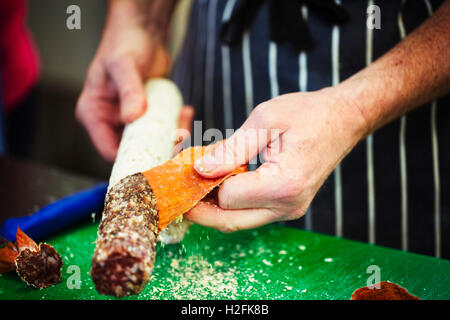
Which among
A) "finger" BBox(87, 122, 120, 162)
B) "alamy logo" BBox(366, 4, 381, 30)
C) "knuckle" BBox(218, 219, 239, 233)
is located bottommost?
"knuckle" BBox(218, 219, 239, 233)

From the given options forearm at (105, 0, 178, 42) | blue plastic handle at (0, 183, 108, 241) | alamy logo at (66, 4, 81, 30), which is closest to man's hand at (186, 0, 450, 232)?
blue plastic handle at (0, 183, 108, 241)

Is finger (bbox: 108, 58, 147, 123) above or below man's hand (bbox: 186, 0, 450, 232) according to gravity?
above

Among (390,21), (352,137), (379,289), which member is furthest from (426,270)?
(390,21)

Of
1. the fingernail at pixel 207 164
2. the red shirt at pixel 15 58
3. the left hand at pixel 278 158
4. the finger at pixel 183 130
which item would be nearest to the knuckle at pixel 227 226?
the left hand at pixel 278 158

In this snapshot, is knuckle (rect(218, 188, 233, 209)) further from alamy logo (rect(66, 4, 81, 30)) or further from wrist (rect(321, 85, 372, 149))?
alamy logo (rect(66, 4, 81, 30))

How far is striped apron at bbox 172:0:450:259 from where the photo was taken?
1008 millimetres

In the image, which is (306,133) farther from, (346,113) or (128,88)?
(128,88)

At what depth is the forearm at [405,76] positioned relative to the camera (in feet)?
2.70

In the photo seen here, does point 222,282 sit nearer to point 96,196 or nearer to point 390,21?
point 96,196

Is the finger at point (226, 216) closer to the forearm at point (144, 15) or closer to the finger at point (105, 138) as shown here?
the finger at point (105, 138)

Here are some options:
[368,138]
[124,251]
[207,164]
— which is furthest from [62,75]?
[124,251]

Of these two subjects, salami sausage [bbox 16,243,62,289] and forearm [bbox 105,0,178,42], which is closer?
salami sausage [bbox 16,243,62,289]

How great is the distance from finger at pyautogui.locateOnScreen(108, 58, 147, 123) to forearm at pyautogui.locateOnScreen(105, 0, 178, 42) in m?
0.20

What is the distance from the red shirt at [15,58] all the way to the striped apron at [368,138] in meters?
0.93
